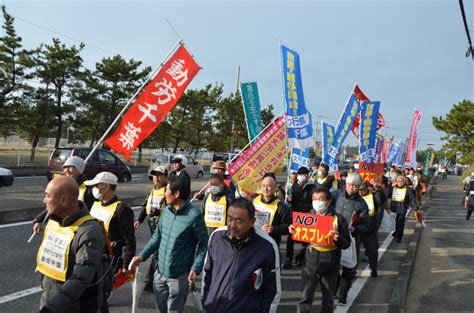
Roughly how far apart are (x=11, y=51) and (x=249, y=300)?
25.1 meters

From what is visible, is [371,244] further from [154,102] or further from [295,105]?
[154,102]

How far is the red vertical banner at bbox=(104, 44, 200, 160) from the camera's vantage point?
19.4 feet

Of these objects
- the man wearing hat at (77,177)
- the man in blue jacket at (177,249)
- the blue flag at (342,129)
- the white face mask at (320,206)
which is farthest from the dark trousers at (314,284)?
the blue flag at (342,129)

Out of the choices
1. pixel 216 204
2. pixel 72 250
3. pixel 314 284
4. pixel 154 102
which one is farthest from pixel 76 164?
pixel 314 284

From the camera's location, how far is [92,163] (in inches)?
704

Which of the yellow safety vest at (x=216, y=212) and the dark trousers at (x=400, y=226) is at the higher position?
the yellow safety vest at (x=216, y=212)

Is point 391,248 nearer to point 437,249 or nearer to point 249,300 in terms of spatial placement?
point 437,249

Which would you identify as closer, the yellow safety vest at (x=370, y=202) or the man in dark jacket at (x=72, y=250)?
the man in dark jacket at (x=72, y=250)

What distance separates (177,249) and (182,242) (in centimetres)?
7

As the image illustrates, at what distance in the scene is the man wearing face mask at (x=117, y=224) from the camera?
3725mm

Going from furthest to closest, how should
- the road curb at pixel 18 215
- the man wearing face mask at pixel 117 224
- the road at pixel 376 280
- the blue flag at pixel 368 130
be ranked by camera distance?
the blue flag at pixel 368 130, the road curb at pixel 18 215, the road at pixel 376 280, the man wearing face mask at pixel 117 224

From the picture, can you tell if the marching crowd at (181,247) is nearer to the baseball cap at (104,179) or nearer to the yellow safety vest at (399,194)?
the baseball cap at (104,179)

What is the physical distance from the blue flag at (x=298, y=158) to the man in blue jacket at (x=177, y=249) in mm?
4514

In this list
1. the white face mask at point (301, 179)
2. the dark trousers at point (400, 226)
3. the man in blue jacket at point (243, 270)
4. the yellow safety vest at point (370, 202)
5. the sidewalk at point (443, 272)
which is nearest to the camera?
the man in blue jacket at point (243, 270)
